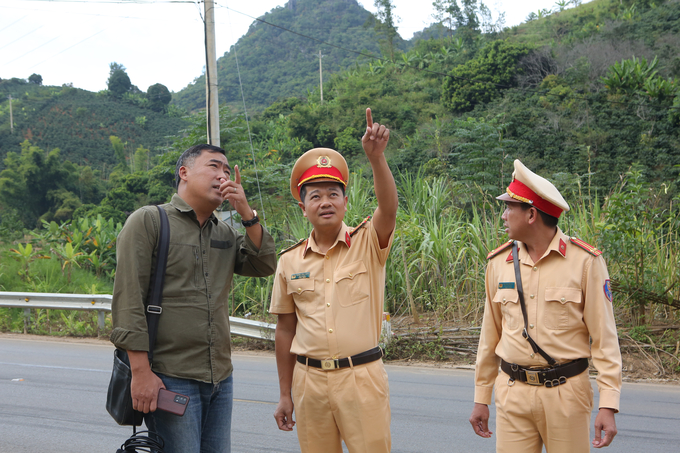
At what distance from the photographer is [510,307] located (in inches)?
109

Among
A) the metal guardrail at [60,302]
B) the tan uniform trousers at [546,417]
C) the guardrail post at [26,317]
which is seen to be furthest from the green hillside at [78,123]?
the tan uniform trousers at [546,417]

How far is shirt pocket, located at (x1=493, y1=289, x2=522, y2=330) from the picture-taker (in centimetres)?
273

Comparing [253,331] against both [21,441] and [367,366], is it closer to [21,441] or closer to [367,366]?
[21,441]

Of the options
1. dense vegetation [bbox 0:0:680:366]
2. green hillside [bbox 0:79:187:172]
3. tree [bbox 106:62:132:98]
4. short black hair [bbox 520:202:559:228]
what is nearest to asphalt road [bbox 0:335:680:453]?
dense vegetation [bbox 0:0:680:366]

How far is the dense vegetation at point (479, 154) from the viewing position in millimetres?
8070

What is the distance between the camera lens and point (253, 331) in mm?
8523

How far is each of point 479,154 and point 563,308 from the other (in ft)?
48.6

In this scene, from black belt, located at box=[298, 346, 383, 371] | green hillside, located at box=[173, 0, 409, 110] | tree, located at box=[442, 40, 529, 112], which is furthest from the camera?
green hillside, located at box=[173, 0, 409, 110]

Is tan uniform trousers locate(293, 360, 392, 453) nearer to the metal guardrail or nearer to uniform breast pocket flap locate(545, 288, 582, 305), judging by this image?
uniform breast pocket flap locate(545, 288, 582, 305)

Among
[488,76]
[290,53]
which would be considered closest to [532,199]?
[488,76]

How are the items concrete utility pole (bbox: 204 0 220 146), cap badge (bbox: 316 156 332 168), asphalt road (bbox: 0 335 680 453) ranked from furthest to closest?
concrete utility pole (bbox: 204 0 220 146), asphalt road (bbox: 0 335 680 453), cap badge (bbox: 316 156 332 168)

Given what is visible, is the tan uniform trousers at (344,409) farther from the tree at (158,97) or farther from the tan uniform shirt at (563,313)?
the tree at (158,97)

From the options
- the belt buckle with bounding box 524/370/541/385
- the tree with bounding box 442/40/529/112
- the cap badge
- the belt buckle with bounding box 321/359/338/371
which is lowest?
the belt buckle with bounding box 524/370/541/385

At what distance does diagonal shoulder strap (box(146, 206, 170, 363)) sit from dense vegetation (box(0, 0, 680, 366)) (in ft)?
20.1
